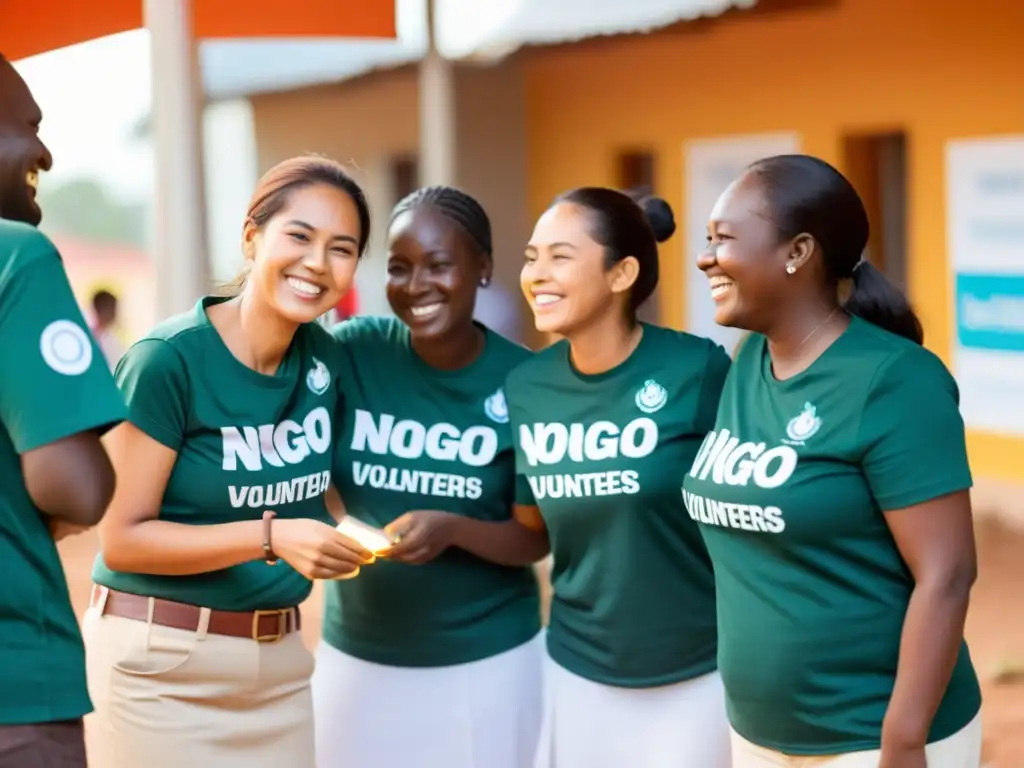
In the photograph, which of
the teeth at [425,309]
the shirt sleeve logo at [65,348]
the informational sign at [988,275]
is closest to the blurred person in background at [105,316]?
the informational sign at [988,275]

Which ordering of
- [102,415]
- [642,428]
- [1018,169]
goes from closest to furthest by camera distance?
1. [102,415]
2. [642,428]
3. [1018,169]

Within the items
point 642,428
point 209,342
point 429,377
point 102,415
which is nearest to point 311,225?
point 209,342

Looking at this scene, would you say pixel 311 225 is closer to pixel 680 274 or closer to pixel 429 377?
pixel 429 377

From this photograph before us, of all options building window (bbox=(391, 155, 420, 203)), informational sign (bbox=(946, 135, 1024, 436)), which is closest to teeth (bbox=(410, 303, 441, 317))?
informational sign (bbox=(946, 135, 1024, 436))

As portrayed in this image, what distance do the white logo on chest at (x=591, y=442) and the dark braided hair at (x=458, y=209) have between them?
0.58 metres

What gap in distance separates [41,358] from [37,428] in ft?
0.34

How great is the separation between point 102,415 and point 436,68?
5705mm

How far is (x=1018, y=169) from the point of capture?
31.3ft

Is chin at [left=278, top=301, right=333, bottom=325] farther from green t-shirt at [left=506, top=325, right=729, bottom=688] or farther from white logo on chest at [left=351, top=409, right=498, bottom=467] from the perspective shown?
green t-shirt at [left=506, top=325, right=729, bottom=688]

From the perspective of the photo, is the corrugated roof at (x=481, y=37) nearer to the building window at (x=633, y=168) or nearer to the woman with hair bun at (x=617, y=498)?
the building window at (x=633, y=168)

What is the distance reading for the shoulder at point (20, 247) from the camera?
2178mm

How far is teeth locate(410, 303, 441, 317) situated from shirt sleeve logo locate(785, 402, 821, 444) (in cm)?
118

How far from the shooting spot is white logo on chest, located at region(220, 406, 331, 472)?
10.2ft

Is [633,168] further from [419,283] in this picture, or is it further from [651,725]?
[651,725]
